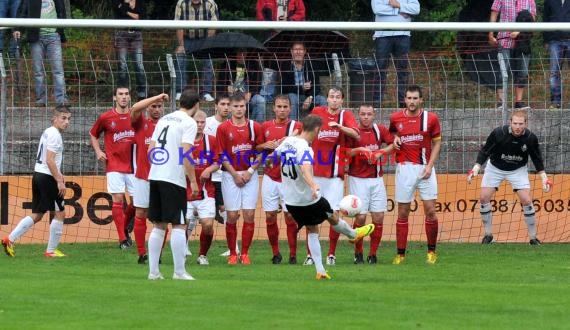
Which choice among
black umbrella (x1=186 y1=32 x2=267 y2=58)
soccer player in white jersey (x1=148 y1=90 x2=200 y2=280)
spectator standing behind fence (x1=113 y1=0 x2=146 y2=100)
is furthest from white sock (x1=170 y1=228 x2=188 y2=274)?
spectator standing behind fence (x1=113 y1=0 x2=146 y2=100)

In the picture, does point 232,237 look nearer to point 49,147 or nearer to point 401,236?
point 401,236

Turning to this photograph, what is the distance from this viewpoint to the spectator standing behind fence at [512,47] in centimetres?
2030

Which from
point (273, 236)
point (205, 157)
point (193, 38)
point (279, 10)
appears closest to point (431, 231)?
point (273, 236)

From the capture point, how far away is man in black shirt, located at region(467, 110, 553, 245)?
739 inches

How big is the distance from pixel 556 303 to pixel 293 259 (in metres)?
5.53

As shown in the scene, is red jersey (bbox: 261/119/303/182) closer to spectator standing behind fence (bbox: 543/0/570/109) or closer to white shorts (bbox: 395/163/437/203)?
white shorts (bbox: 395/163/437/203)

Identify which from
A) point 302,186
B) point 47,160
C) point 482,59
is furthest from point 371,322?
point 482,59

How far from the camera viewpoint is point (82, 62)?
20.6 m

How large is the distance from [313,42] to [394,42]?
4.80 ft

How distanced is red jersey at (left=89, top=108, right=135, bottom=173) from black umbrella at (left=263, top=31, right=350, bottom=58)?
128 inches

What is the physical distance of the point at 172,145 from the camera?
13.2 metres

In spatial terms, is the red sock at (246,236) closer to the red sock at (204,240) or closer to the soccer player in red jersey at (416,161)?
the red sock at (204,240)

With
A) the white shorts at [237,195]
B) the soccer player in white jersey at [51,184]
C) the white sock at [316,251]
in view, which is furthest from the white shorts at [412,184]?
the soccer player in white jersey at [51,184]

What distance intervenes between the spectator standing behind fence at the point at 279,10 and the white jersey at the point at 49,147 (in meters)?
5.30
